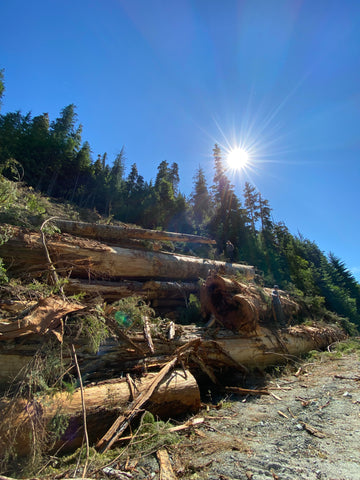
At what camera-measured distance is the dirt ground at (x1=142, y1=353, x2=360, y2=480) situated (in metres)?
2.12

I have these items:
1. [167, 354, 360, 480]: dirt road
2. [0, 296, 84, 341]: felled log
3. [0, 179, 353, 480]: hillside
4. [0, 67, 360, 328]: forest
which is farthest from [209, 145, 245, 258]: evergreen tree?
[0, 296, 84, 341]: felled log

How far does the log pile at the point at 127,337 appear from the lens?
2.92m

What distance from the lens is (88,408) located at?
2957 mm

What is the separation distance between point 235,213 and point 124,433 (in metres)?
23.2

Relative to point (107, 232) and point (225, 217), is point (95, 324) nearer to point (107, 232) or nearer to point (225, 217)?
point (107, 232)

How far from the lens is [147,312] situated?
561cm

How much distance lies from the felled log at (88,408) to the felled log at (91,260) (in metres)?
2.36

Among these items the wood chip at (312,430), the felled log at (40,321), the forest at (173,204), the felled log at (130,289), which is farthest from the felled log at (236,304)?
the forest at (173,204)

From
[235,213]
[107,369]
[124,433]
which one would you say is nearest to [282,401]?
[124,433]

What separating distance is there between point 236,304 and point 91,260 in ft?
14.6

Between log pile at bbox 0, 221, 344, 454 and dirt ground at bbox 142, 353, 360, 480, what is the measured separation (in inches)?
30.1

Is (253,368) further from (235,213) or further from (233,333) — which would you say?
(235,213)

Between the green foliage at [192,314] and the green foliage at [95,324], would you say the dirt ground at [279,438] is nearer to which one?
the green foliage at [95,324]

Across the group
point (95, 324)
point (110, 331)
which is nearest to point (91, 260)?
point (110, 331)
